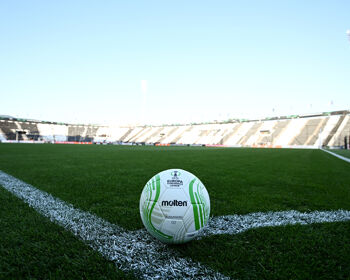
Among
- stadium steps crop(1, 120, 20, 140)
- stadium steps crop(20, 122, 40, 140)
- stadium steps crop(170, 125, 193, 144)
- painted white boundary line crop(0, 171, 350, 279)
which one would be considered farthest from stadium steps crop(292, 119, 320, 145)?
stadium steps crop(1, 120, 20, 140)

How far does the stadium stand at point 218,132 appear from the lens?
149 ft

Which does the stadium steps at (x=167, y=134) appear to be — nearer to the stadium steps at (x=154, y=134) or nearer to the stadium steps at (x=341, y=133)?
the stadium steps at (x=154, y=134)

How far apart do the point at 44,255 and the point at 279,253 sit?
1.57 m

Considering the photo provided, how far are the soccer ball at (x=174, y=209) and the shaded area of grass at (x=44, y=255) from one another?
15.2 inches

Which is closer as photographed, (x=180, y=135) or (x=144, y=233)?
(x=144, y=233)

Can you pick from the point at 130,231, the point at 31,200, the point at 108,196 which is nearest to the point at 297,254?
the point at 130,231

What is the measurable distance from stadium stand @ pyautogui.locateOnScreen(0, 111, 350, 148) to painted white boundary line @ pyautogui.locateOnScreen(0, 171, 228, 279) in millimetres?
48876

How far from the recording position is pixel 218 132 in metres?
60.4

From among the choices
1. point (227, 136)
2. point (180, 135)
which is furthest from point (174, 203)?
point (180, 135)

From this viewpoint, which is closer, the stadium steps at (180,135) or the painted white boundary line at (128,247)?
the painted white boundary line at (128,247)

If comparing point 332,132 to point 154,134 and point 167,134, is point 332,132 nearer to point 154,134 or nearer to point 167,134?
point 167,134

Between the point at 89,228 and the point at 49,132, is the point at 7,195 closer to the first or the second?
the point at 89,228

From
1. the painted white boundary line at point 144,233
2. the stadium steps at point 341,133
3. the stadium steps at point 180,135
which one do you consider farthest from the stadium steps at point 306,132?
the painted white boundary line at point 144,233

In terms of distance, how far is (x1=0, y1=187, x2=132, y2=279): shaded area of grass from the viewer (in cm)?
132
